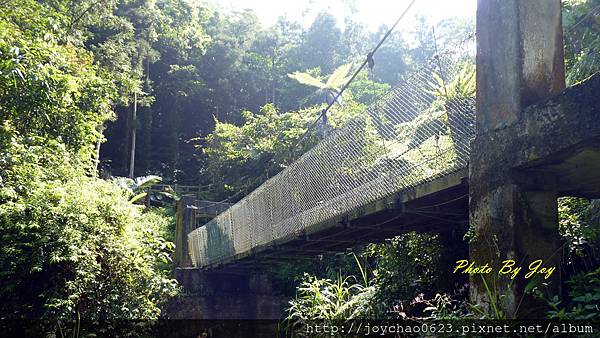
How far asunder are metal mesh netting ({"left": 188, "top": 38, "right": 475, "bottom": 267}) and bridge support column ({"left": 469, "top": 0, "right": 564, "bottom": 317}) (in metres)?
0.36

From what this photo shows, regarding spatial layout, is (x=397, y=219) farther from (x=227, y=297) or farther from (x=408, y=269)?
(x=227, y=297)

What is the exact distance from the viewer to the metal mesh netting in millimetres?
4148

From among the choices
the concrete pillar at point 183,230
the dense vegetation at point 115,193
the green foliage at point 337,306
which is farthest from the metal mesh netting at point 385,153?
the concrete pillar at point 183,230

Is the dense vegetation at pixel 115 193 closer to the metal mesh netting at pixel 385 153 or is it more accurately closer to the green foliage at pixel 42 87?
the green foliage at pixel 42 87

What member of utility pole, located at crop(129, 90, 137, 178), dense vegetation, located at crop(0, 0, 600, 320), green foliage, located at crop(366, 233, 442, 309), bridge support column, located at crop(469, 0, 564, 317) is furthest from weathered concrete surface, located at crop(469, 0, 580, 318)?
utility pole, located at crop(129, 90, 137, 178)

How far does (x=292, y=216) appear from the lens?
655cm

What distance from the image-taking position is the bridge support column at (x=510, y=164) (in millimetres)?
3305

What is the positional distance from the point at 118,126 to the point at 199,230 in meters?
12.2

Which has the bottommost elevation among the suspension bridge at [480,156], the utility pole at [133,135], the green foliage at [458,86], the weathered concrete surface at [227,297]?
the weathered concrete surface at [227,297]

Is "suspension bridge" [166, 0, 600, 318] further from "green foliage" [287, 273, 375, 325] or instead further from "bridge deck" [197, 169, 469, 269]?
"green foliage" [287, 273, 375, 325]

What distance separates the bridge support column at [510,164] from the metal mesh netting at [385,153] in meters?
0.36

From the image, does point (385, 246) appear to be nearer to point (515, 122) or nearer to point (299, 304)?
point (299, 304)

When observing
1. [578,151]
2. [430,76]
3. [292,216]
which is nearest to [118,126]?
[292,216]

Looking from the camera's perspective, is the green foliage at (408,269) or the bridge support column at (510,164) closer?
the bridge support column at (510,164)
